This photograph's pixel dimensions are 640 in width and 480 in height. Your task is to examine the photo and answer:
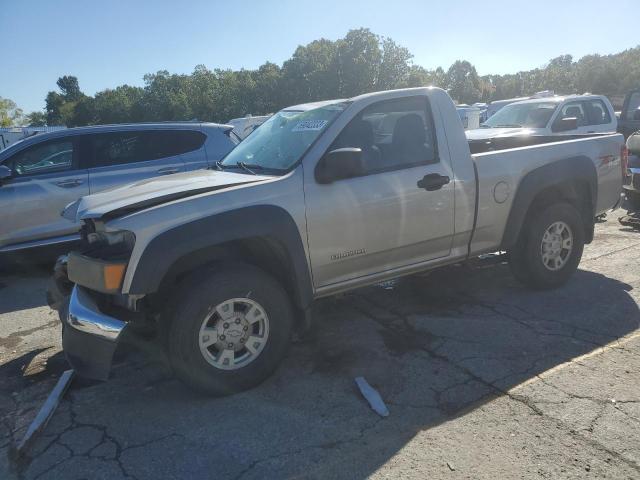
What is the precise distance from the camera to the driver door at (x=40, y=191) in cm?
640

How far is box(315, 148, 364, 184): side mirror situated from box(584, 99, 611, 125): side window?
28.2 feet

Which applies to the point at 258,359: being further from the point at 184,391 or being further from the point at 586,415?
the point at 586,415

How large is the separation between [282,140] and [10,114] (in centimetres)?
8803

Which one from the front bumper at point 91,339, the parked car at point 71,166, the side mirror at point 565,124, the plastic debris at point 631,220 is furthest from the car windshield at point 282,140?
the side mirror at point 565,124

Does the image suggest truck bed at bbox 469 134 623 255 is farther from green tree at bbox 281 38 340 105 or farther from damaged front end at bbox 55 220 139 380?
green tree at bbox 281 38 340 105

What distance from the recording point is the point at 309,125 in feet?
13.4

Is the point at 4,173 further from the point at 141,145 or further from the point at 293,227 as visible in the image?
the point at 293,227

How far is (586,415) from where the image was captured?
3047 millimetres

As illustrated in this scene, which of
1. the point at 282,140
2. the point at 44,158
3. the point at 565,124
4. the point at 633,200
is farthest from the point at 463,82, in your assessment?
the point at 282,140

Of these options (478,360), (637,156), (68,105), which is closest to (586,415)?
(478,360)

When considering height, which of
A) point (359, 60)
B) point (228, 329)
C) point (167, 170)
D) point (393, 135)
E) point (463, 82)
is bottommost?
point (228, 329)

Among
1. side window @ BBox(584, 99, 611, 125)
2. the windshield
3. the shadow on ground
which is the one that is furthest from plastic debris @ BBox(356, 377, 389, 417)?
side window @ BBox(584, 99, 611, 125)

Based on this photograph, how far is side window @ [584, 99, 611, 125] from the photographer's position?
34.0ft

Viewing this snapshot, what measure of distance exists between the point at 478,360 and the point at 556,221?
195 centimetres
